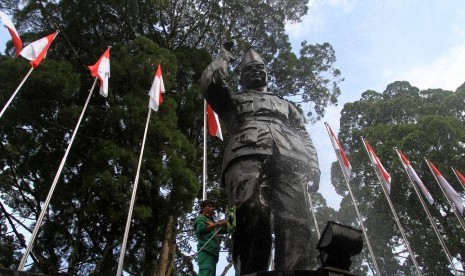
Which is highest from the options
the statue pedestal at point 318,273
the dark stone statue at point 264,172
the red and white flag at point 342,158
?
the red and white flag at point 342,158

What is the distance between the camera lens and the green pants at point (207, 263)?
9.74 ft

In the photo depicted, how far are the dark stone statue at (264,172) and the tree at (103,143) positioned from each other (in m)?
6.21

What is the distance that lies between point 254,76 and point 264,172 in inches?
49.2

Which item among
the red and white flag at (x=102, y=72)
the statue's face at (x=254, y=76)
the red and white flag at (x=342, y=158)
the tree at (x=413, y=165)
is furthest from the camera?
the tree at (x=413, y=165)

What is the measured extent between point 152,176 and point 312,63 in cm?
789

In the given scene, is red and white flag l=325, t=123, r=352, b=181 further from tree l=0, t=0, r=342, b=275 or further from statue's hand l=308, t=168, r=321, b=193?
statue's hand l=308, t=168, r=321, b=193

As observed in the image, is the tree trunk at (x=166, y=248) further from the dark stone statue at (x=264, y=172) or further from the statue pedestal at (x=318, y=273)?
the statue pedestal at (x=318, y=273)

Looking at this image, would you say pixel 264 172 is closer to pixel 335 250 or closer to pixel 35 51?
pixel 335 250

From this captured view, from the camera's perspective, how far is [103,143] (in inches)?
399

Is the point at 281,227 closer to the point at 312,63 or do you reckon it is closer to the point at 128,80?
the point at 128,80

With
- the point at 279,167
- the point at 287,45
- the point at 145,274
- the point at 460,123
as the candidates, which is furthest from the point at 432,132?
the point at 279,167

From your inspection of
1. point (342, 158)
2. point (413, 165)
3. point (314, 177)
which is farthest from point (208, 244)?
point (413, 165)

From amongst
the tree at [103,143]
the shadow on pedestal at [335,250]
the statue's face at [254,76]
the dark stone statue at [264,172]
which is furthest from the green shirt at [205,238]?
the tree at [103,143]

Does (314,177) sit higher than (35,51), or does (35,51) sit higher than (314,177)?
(35,51)
